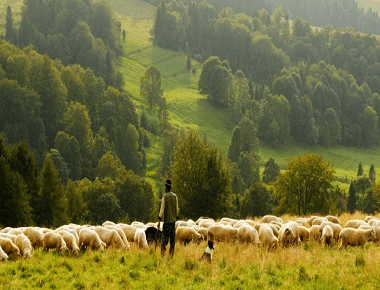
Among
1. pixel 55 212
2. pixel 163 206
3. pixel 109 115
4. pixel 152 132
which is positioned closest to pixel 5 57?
pixel 109 115

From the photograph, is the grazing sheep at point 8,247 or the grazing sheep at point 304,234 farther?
the grazing sheep at point 304,234

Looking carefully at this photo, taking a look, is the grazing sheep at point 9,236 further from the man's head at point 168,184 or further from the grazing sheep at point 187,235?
the grazing sheep at point 187,235

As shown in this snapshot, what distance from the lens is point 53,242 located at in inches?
950

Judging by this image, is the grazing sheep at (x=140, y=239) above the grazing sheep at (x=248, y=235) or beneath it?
beneath

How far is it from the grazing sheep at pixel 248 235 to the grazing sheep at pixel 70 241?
834 centimetres

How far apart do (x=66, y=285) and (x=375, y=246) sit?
15.2 m

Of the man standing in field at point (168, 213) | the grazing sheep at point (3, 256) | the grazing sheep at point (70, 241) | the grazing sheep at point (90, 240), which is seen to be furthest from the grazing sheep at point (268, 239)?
the grazing sheep at point (3, 256)

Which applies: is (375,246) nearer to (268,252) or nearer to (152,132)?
(268,252)

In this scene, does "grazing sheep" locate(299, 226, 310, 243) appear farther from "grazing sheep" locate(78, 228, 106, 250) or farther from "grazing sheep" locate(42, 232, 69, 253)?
"grazing sheep" locate(42, 232, 69, 253)

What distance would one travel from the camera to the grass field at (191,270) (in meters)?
19.1

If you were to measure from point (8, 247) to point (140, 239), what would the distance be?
635cm

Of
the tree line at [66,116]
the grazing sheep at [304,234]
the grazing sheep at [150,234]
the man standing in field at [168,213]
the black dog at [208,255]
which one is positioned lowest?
the tree line at [66,116]

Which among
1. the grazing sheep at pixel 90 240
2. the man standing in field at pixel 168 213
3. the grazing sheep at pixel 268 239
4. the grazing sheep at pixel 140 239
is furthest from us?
the grazing sheep at pixel 268 239

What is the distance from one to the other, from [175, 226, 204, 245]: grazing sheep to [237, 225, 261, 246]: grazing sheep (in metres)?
2.06
